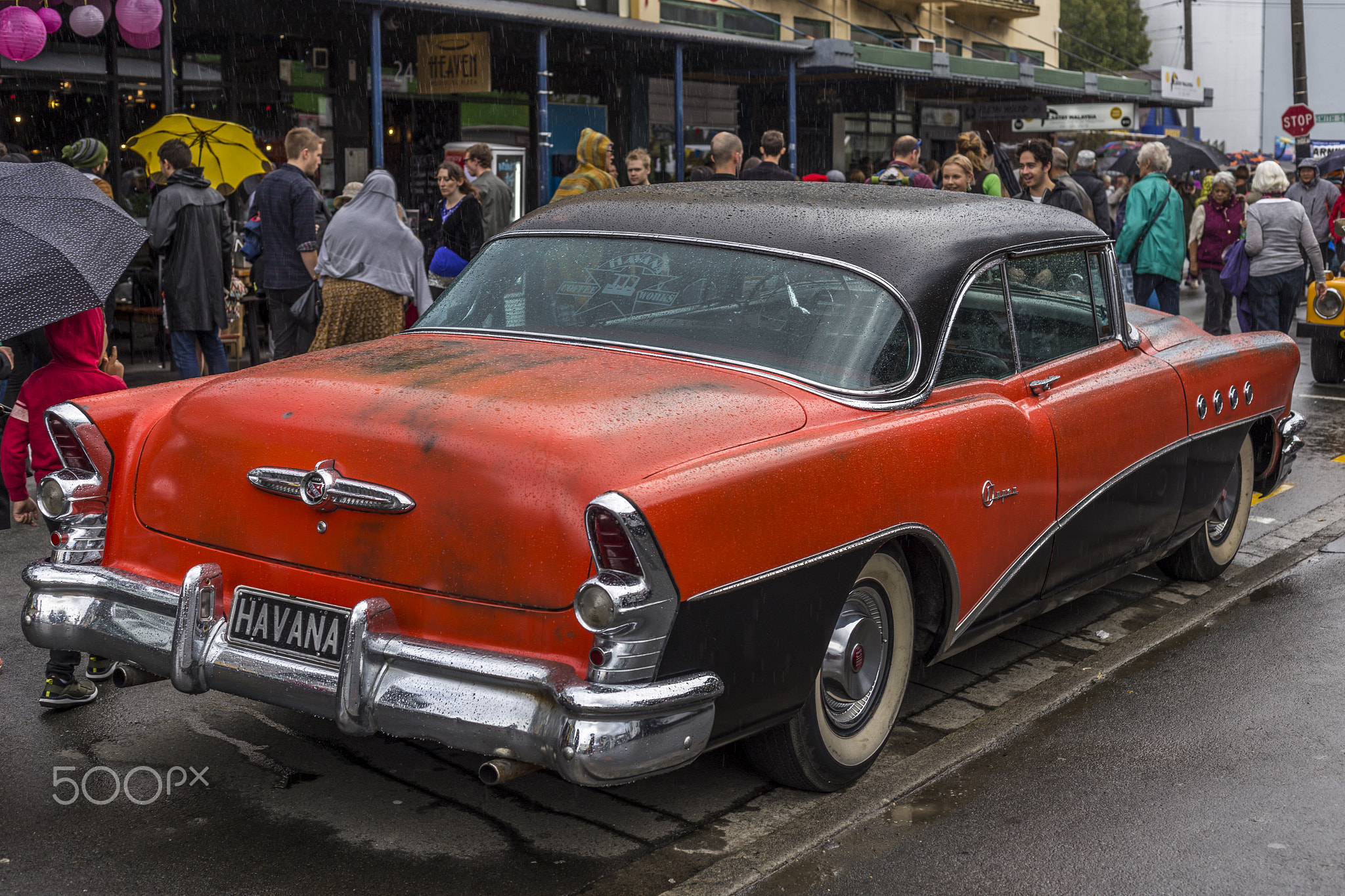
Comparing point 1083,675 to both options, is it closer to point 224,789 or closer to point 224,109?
point 224,789

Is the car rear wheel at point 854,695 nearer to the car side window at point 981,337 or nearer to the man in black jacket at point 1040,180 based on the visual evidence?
the car side window at point 981,337

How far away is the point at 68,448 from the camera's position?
4.00 metres

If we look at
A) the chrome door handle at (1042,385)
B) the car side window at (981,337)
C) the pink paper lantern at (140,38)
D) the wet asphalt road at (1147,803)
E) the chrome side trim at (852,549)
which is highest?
the pink paper lantern at (140,38)

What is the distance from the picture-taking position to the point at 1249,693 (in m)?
4.83

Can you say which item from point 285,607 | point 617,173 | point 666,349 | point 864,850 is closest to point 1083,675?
point 864,850

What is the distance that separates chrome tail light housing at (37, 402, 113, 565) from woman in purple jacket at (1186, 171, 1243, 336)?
463 inches

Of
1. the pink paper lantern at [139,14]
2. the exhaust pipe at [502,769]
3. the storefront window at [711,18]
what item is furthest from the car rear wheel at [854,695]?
the storefront window at [711,18]

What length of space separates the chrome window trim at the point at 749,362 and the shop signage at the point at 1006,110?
81.9 feet

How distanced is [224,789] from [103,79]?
13.0 metres

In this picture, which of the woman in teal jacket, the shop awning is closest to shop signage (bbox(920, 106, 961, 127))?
the shop awning

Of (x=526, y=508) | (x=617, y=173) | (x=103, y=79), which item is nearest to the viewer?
(x=526, y=508)

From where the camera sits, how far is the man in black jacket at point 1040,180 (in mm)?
9906

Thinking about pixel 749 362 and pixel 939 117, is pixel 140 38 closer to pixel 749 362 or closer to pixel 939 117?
pixel 749 362

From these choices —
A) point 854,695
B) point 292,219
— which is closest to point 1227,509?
point 854,695
